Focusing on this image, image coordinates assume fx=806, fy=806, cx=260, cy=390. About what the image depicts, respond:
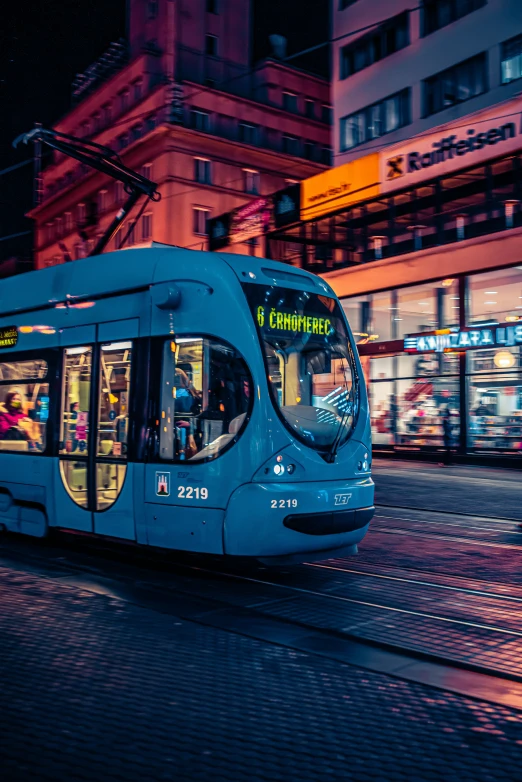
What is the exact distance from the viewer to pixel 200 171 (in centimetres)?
3781

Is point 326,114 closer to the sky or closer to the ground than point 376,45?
closer to the sky

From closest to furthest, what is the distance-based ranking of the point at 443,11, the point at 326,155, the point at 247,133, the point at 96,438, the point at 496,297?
the point at 96,438 → the point at 496,297 → the point at 443,11 → the point at 247,133 → the point at 326,155

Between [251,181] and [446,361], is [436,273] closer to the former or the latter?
[446,361]

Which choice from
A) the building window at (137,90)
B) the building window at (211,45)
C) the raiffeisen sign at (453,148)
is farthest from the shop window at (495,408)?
the building window at (211,45)

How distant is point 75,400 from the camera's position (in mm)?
8953

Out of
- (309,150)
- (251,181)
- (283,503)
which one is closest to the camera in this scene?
(283,503)

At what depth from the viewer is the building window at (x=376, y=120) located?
26.7 meters

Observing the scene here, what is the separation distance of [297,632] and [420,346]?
19061 mm

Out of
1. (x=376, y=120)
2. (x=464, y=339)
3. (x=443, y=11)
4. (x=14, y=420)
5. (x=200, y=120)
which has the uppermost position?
(x=200, y=120)

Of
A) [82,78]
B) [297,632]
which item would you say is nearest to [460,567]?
[297,632]

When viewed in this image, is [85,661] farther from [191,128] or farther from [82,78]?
[82,78]

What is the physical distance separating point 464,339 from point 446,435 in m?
2.85

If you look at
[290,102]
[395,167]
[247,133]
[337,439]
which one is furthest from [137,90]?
[337,439]

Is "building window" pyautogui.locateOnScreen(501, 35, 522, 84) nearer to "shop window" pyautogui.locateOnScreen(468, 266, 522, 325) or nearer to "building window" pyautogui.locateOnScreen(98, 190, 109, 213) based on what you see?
"shop window" pyautogui.locateOnScreen(468, 266, 522, 325)
